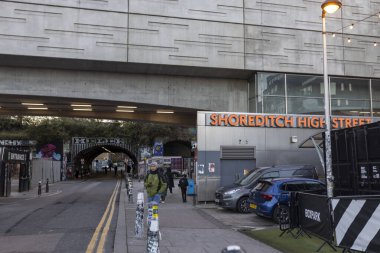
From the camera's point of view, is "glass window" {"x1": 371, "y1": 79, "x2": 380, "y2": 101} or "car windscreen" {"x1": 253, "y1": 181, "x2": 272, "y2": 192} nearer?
"car windscreen" {"x1": 253, "y1": 181, "x2": 272, "y2": 192}

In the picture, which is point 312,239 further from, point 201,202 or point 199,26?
point 199,26

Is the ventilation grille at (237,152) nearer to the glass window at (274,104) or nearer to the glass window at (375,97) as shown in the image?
the glass window at (274,104)

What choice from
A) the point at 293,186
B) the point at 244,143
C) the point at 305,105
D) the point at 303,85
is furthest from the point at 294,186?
the point at 303,85

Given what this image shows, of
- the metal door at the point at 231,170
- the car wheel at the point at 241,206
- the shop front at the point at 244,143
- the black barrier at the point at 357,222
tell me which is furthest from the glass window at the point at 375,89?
the black barrier at the point at 357,222

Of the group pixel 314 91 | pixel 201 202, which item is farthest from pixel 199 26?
pixel 201 202

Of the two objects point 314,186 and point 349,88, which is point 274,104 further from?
point 314,186

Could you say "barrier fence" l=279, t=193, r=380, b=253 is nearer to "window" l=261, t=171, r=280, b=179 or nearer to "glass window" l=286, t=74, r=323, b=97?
"window" l=261, t=171, r=280, b=179

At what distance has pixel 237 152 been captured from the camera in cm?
2052

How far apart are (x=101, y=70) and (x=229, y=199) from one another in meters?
8.63

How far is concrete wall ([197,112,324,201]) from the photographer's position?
786 inches

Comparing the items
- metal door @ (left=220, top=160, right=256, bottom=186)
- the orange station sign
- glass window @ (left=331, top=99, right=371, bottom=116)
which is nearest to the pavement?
metal door @ (left=220, top=160, right=256, bottom=186)

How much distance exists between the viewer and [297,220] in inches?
402

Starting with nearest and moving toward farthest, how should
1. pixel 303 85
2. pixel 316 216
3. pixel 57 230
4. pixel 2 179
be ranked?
pixel 316 216, pixel 57 230, pixel 303 85, pixel 2 179

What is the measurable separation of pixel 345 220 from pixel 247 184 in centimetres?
958
